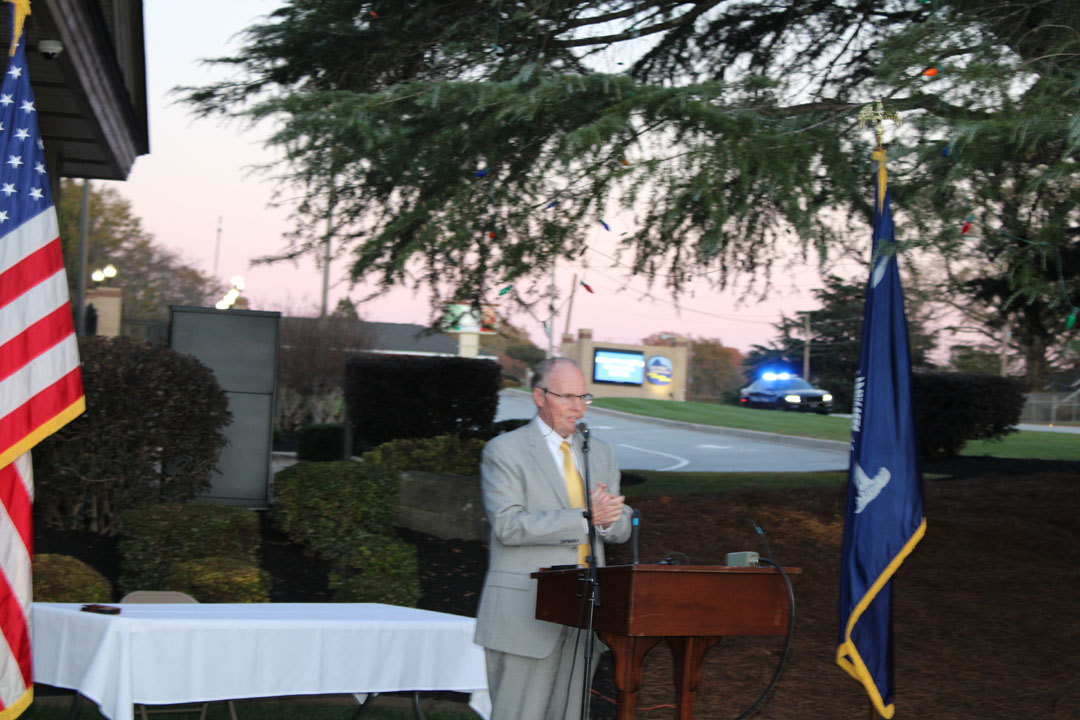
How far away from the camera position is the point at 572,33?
10953 mm

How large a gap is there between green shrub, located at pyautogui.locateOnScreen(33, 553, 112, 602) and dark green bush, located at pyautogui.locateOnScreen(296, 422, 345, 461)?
54.2 feet

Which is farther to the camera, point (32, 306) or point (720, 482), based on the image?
point (720, 482)

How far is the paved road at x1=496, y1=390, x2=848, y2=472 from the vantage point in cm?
2491

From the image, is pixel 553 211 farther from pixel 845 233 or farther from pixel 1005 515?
pixel 1005 515

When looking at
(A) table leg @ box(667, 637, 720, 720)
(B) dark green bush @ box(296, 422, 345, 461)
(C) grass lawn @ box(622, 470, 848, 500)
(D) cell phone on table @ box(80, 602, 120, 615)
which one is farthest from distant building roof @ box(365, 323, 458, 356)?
(A) table leg @ box(667, 637, 720, 720)

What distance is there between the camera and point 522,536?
14.5 feet

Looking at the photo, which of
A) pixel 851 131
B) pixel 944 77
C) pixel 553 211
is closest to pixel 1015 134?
pixel 944 77

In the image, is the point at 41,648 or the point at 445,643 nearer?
the point at 41,648

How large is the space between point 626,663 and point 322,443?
21.0 meters

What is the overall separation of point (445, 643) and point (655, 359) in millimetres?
67895

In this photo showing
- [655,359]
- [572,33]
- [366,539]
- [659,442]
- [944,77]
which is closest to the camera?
[944,77]

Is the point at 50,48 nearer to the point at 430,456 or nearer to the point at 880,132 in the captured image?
the point at 430,456

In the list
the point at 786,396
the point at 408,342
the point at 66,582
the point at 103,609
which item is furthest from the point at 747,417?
the point at 103,609

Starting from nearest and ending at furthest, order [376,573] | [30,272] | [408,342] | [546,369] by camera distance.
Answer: [546,369] < [30,272] < [376,573] < [408,342]
